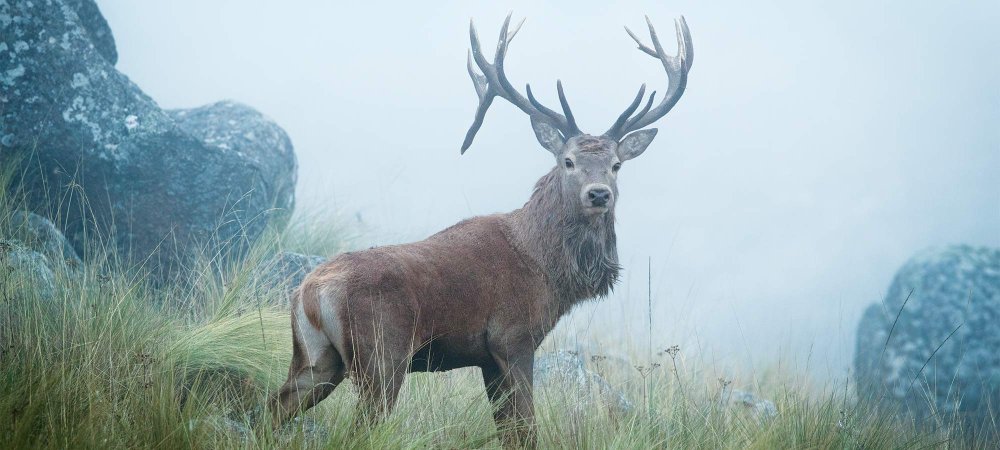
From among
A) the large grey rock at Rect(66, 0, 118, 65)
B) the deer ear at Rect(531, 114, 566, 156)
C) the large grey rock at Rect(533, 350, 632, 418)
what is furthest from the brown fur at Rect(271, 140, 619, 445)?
the large grey rock at Rect(66, 0, 118, 65)

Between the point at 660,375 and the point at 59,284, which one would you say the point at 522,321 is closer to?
the point at 660,375

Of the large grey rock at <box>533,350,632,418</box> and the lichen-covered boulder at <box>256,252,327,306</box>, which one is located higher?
the lichen-covered boulder at <box>256,252,327,306</box>

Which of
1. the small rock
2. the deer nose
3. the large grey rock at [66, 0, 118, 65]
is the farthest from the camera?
the large grey rock at [66, 0, 118, 65]

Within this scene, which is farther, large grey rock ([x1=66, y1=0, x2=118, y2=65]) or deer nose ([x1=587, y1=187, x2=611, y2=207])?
large grey rock ([x1=66, y1=0, x2=118, y2=65])

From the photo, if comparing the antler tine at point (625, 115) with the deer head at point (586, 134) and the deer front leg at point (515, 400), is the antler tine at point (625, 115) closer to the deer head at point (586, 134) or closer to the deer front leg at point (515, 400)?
the deer head at point (586, 134)

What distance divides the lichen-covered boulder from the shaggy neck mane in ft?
8.95

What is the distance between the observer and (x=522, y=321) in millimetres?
4676

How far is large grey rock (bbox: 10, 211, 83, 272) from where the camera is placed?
6250 mm

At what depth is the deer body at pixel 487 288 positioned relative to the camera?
4.20 m

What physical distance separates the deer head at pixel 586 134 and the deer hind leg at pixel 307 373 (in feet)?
4.74

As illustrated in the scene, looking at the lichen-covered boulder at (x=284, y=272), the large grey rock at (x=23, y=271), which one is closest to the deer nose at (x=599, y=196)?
the large grey rock at (x=23, y=271)

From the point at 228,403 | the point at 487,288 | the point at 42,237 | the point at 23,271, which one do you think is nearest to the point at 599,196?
the point at 487,288

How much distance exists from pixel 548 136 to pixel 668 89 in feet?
2.77

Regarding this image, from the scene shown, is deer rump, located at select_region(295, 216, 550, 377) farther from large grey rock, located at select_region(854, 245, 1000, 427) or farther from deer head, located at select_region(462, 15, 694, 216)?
large grey rock, located at select_region(854, 245, 1000, 427)
